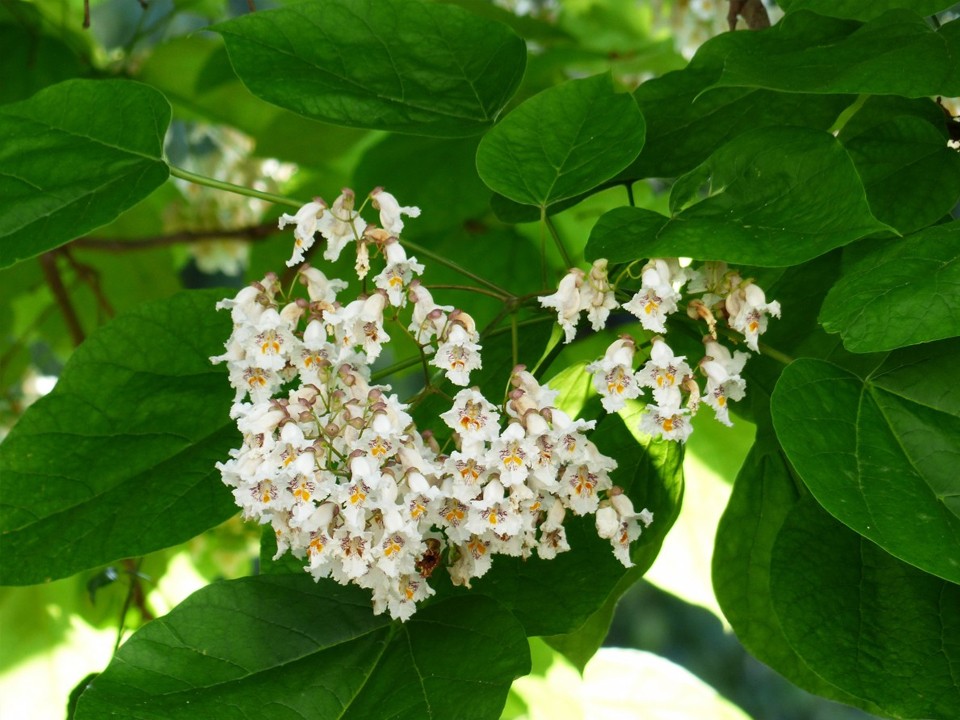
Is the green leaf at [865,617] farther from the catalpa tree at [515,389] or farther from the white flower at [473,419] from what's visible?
the white flower at [473,419]

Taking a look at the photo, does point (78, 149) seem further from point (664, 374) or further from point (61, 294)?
point (61, 294)

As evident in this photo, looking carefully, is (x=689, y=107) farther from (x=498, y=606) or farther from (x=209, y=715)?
(x=209, y=715)

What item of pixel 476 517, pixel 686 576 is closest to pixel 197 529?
pixel 476 517

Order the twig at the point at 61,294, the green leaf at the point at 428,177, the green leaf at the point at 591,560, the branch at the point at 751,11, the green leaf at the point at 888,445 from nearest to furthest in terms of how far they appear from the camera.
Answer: the green leaf at the point at 888,445 → the green leaf at the point at 591,560 → the branch at the point at 751,11 → the green leaf at the point at 428,177 → the twig at the point at 61,294

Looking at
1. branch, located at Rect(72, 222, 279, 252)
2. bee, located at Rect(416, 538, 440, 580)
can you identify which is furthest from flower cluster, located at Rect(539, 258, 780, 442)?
branch, located at Rect(72, 222, 279, 252)

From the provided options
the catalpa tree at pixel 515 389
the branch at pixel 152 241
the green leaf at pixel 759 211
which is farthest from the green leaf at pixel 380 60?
the branch at pixel 152 241

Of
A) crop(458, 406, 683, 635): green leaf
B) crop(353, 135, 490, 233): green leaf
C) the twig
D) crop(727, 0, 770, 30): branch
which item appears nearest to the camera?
crop(458, 406, 683, 635): green leaf

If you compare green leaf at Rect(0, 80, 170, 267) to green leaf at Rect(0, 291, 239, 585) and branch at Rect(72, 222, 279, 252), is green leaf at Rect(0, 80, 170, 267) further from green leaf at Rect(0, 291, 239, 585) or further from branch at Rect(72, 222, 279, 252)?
branch at Rect(72, 222, 279, 252)
